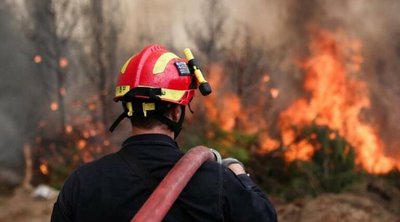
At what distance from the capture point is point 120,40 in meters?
17.6

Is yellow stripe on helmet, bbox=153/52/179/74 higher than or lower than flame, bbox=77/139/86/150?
higher

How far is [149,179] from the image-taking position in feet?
7.06

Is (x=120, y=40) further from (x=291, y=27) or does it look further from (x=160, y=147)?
(x=160, y=147)

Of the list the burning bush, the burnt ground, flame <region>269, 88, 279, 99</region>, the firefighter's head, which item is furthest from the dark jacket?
flame <region>269, 88, 279, 99</region>

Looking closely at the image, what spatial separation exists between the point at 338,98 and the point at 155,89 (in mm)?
13667

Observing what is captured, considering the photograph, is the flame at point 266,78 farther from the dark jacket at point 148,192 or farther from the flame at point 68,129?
the dark jacket at point 148,192

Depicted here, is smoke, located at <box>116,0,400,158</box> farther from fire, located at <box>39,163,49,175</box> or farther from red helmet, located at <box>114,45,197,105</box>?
red helmet, located at <box>114,45,197,105</box>

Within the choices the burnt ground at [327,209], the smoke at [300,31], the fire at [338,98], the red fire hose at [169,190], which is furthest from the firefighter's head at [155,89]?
the smoke at [300,31]

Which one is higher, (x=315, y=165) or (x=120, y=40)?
(x=120, y=40)

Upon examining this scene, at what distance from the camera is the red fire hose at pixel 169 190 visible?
197 cm

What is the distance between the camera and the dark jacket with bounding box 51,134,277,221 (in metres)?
2.14

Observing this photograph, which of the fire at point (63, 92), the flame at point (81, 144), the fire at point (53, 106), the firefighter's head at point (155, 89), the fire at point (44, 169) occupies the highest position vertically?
the firefighter's head at point (155, 89)

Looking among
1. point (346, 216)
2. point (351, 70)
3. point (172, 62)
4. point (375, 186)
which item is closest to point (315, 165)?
point (375, 186)

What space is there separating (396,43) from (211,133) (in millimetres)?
6952
